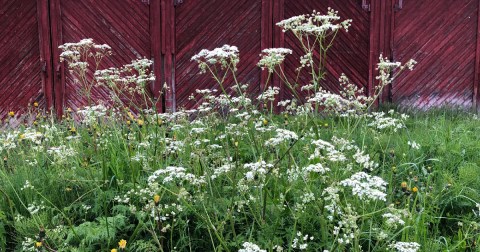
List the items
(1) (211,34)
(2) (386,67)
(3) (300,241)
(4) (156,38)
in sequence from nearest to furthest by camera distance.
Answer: (3) (300,241) < (2) (386,67) < (4) (156,38) < (1) (211,34)

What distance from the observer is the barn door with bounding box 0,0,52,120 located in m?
7.88

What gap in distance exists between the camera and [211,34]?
27.3 feet

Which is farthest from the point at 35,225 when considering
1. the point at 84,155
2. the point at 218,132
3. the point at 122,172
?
the point at 218,132

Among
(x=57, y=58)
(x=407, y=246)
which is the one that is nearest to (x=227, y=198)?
(x=407, y=246)

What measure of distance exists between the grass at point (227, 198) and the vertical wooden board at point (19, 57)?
13.6ft

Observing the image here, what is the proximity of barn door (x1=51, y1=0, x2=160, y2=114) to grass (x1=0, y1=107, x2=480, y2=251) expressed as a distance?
4.07m

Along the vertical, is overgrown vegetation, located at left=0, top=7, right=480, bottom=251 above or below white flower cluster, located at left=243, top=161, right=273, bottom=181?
below

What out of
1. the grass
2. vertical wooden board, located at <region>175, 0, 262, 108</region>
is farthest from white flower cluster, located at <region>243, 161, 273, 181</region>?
vertical wooden board, located at <region>175, 0, 262, 108</region>

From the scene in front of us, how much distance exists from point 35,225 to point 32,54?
5.62 m

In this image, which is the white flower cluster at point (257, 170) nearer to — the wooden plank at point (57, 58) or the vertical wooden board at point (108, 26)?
the vertical wooden board at point (108, 26)

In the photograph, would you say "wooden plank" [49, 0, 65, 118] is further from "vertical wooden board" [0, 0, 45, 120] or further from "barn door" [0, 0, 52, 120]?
"vertical wooden board" [0, 0, 45, 120]

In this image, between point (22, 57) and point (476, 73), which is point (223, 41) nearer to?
point (22, 57)

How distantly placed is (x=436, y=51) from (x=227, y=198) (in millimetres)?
6950

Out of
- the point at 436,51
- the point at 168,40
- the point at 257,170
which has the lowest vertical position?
the point at 257,170
